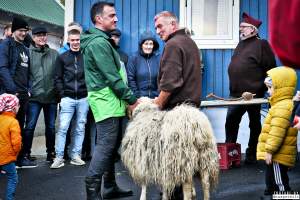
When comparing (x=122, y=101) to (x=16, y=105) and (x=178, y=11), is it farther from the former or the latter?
(x=178, y=11)

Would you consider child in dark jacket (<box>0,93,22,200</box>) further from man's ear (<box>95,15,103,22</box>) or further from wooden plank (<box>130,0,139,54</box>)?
wooden plank (<box>130,0,139,54</box>)

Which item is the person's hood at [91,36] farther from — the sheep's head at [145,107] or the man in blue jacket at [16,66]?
the man in blue jacket at [16,66]

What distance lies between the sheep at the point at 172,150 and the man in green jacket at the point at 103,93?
382 mm

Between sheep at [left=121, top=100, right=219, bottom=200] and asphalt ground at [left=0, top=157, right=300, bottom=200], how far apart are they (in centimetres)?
65

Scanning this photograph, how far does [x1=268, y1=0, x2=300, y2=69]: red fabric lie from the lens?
4.86 ft

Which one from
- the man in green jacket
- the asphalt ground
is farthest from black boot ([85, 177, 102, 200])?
the asphalt ground

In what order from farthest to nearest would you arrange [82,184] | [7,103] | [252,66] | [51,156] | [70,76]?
1. [51,156]
2. [70,76]
3. [252,66]
4. [82,184]
5. [7,103]

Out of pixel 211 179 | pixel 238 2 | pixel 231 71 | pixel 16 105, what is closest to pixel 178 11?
pixel 238 2

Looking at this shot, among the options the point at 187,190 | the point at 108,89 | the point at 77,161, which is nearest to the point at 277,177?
the point at 187,190

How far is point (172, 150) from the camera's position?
15.1 feet

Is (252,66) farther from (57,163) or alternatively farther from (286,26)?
(286,26)

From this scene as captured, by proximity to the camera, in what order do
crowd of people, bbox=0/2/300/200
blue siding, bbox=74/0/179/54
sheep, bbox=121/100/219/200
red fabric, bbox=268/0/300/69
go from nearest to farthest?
red fabric, bbox=268/0/300/69
sheep, bbox=121/100/219/200
crowd of people, bbox=0/2/300/200
blue siding, bbox=74/0/179/54

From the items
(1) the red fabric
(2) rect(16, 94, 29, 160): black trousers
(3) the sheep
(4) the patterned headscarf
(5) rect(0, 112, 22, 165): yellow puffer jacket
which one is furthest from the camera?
(2) rect(16, 94, 29, 160): black trousers

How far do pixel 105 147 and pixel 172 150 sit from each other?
2.86 feet
